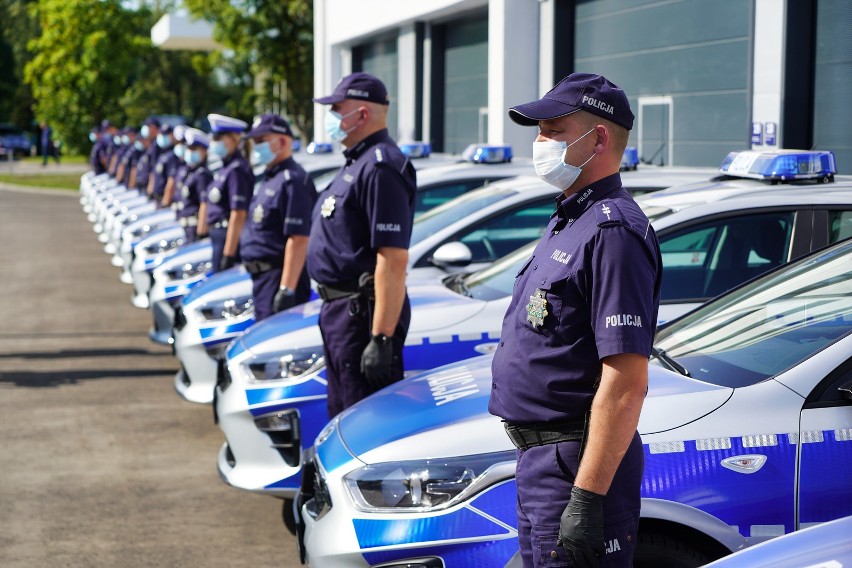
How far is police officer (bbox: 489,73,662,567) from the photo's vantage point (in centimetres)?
273

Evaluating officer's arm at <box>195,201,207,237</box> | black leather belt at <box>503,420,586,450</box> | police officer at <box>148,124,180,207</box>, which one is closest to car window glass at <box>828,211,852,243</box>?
black leather belt at <box>503,420,586,450</box>

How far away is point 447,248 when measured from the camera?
19.9 ft

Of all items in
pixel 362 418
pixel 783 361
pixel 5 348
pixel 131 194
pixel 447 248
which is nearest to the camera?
pixel 783 361

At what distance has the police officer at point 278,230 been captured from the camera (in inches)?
267

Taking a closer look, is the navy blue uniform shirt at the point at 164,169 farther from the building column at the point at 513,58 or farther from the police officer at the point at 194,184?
the building column at the point at 513,58

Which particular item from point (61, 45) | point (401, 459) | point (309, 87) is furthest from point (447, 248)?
point (61, 45)

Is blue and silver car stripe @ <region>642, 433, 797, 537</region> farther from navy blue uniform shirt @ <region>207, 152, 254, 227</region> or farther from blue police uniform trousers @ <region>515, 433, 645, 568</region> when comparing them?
navy blue uniform shirt @ <region>207, 152, 254, 227</region>

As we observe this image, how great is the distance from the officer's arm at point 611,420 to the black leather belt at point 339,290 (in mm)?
2499

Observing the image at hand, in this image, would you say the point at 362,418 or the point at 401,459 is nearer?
the point at 401,459

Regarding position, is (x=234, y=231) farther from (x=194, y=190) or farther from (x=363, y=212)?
(x=363, y=212)

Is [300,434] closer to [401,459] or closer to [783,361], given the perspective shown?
[401,459]

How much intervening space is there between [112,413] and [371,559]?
16.4ft

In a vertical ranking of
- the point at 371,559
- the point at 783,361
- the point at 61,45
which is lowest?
the point at 371,559

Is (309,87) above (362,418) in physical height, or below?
above
